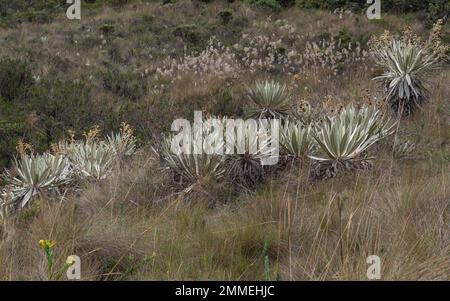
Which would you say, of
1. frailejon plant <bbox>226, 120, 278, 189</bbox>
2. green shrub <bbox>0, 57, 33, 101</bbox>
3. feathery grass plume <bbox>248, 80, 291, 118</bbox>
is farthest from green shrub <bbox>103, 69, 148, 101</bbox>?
frailejon plant <bbox>226, 120, 278, 189</bbox>

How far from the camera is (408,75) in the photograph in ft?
23.7

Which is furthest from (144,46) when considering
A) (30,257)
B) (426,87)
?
(30,257)

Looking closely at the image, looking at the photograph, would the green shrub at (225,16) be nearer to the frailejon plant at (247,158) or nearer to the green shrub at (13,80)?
the green shrub at (13,80)

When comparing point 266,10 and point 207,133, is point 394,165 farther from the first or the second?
point 266,10

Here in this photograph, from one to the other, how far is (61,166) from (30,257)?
114 inches

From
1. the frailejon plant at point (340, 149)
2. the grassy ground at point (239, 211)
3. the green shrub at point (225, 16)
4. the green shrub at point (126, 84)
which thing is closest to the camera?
the grassy ground at point (239, 211)

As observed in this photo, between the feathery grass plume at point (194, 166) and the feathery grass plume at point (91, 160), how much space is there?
1.07 meters

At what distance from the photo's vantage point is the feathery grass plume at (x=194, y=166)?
17.3 ft

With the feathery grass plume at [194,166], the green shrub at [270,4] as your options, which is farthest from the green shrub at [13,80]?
the green shrub at [270,4]

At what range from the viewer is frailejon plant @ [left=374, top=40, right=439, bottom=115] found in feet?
23.6

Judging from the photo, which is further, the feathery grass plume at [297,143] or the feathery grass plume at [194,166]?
the feathery grass plume at [297,143]

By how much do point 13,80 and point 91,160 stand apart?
6.02 metres

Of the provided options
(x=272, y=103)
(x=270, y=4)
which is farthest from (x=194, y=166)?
(x=270, y=4)

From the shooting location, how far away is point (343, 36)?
13.2m
